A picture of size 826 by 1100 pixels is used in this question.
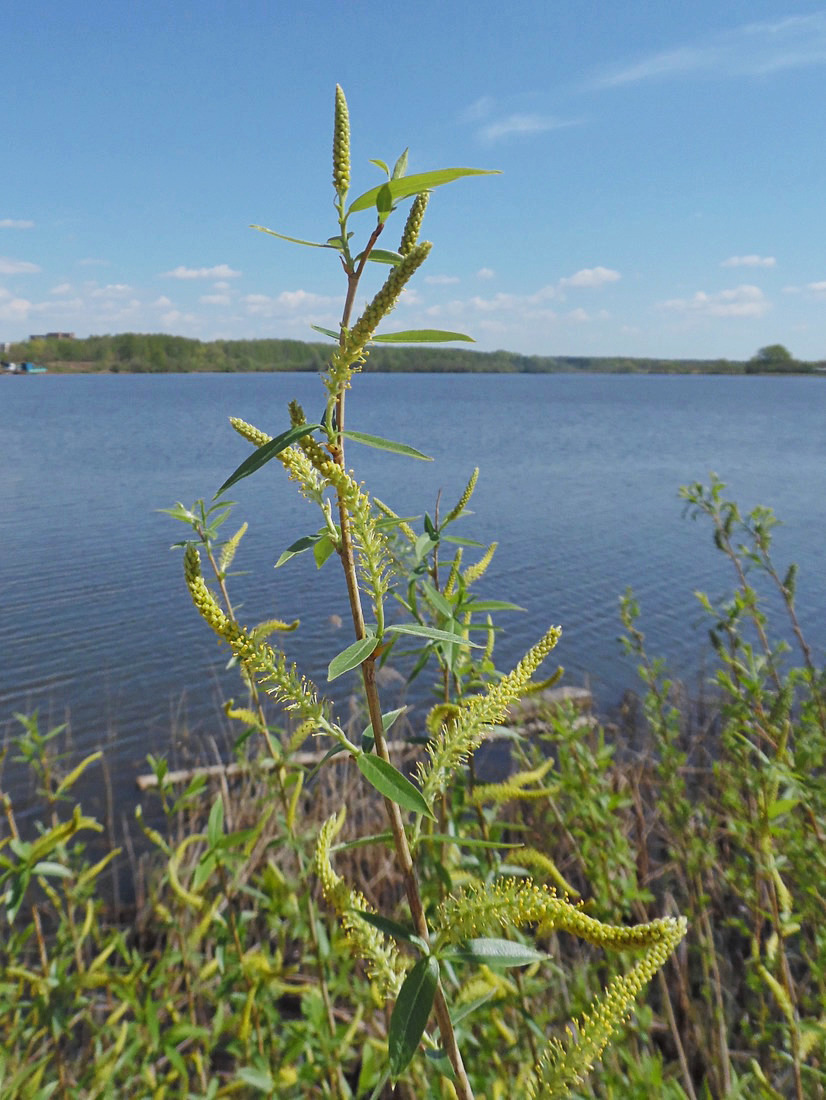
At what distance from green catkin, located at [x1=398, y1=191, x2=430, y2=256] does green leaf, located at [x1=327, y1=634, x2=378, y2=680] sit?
420 mm

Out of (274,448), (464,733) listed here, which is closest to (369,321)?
(274,448)

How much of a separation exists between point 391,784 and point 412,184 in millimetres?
592

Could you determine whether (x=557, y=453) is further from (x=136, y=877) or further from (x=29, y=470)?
(x=136, y=877)

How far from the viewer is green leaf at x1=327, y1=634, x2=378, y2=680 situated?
61 cm

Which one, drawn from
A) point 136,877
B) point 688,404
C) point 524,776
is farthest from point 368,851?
point 688,404

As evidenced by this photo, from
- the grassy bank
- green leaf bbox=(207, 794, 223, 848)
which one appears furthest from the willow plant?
green leaf bbox=(207, 794, 223, 848)

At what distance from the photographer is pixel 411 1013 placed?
0.63 m

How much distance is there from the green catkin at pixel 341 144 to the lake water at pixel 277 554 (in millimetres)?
681

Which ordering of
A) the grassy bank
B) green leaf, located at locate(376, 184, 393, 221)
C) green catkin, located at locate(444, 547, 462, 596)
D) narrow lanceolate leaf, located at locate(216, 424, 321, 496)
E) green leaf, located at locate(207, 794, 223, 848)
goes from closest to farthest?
narrow lanceolate leaf, located at locate(216, 424, 321, 496) → green leaf, located at locate(376, 184, 393, 221) → green catkin, located at locate(444, 547, 462, 596) → the grassy bank → green leaf, located at locate(207, 794, 223, 848)

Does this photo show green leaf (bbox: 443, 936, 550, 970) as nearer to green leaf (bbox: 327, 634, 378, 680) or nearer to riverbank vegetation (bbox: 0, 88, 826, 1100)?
riverbank vegetation (bbox: 0, 88, 826, 1100)

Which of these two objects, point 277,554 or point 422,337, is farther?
point 277,554

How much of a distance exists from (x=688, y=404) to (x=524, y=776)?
67.3m

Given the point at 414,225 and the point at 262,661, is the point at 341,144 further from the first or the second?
the point at 262,661

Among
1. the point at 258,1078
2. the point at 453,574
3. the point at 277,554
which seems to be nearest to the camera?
the point at 453,574
